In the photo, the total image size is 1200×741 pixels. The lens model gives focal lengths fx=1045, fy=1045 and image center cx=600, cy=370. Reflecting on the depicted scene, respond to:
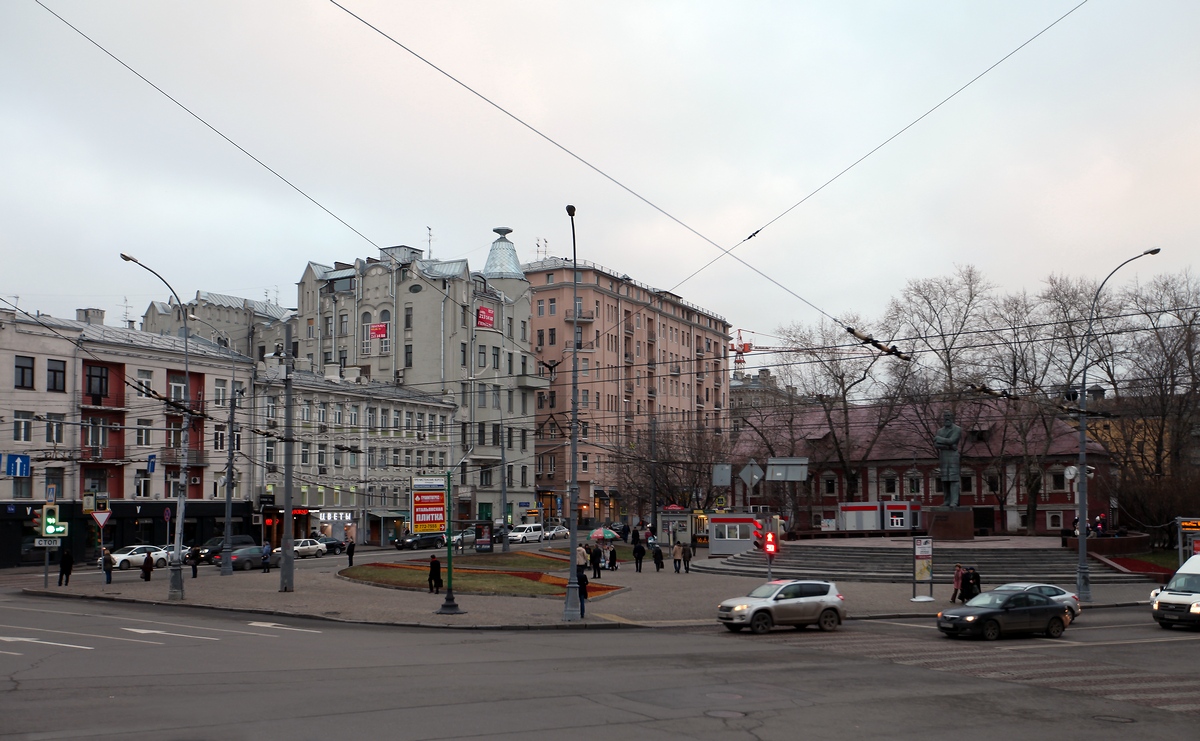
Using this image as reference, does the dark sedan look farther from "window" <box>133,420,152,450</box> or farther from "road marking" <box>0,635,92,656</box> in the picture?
"window" <box>133,420,152,450</box>

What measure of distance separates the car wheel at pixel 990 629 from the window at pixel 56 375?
1995 inches

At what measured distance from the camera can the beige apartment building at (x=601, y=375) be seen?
99.2 meters

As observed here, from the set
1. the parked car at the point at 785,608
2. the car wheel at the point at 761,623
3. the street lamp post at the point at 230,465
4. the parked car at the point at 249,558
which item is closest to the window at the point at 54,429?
the street lamp post at the point at 230,465

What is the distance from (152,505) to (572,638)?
44.0 metres

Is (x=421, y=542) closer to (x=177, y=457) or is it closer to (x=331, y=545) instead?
(x=331, y=545)

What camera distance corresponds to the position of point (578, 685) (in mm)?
16547

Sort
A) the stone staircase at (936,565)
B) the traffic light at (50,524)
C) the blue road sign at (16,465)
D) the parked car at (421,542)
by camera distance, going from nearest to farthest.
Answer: the traffic light at (50,524) < the stone staircase at (936,565) < the blue road sign at (16,465) < the parked car at (421,542)

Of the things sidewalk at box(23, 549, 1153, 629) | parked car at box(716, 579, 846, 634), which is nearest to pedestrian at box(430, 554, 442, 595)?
sidewalk at box(23, 549, 1153, 629)

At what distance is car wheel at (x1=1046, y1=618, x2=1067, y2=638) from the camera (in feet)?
84.1

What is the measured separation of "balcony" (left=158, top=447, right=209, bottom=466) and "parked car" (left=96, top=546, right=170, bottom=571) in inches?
364

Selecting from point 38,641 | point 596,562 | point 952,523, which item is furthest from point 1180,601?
point 38,641

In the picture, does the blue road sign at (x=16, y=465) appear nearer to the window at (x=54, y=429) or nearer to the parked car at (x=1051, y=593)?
the window at (x=54, y=429)

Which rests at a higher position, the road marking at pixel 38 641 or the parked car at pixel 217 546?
the road marking at pixel 38 641

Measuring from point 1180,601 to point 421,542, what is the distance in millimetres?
50197
